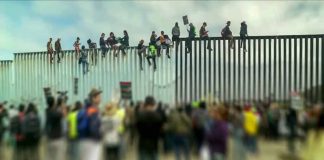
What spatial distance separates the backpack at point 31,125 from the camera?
1442 cm

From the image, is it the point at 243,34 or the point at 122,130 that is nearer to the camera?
the point at 122,130

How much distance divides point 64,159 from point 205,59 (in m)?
24.5

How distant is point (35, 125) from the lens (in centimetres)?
1445

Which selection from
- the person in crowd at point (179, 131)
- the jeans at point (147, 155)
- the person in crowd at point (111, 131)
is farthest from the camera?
the person in crowd at point (179, 131)

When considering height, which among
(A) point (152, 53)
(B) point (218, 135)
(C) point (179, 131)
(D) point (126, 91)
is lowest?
(C) point (179, 131)

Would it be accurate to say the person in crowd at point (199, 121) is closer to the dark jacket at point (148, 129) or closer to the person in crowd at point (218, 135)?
the dark jacket at point (148, 129)

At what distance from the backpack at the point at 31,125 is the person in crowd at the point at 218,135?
4.70 meters

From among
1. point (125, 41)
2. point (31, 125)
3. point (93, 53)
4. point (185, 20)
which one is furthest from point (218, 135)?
point (93, 53)

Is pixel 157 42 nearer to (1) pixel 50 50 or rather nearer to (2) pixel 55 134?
(1) pixel 50 50

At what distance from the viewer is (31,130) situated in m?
14.5

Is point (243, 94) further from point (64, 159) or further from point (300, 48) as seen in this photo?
point (64, 159)

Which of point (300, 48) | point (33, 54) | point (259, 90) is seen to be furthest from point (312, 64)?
point (33, 54)

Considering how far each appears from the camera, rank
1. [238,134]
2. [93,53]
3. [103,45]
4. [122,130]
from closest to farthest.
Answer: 1. [122,130]
2. [238,134]
3. [103,45]
4. [93,53]

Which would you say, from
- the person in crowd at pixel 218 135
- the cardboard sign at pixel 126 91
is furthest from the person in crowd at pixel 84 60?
the person in crowd at pixel 218 135
